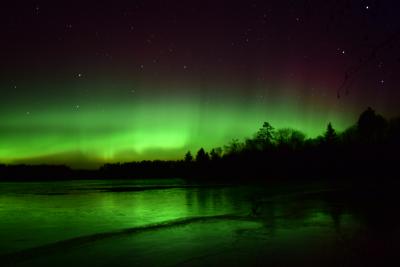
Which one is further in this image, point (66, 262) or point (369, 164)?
point (369, 164)

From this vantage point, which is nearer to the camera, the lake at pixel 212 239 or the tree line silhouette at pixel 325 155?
the lake at pixel 212 239

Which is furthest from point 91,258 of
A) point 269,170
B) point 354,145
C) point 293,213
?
point 269,170

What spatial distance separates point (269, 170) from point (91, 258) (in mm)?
123932

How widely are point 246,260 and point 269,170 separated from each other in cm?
12492

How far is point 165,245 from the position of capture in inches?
683

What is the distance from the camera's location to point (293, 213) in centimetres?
2738

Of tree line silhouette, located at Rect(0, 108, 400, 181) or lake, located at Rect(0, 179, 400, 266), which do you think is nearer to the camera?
lake, located at Rect(0, 179, 400, 266)

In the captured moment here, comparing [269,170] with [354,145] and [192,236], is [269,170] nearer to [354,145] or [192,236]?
[354,145]

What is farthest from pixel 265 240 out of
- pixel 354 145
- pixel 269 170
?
pixel 269 170

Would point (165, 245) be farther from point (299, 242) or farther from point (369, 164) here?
point (369, 164)

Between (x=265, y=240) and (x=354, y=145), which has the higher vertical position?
(x=354, y=145)

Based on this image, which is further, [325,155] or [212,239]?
[325,155]

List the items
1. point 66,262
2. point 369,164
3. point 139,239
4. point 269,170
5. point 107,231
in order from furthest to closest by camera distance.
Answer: point 269,170, point 369,164, point 107,231, point 139,239, point 66,262

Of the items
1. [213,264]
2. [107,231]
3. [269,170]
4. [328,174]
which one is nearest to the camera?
[213,264]
